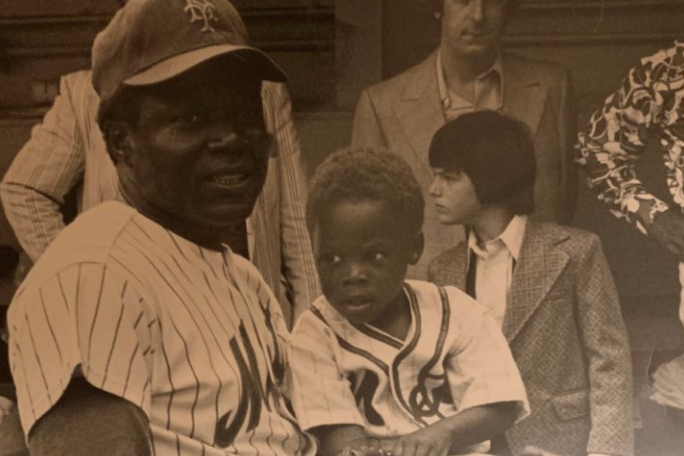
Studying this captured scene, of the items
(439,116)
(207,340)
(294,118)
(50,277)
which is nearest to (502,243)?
(439,116)

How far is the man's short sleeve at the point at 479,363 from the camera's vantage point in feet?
8.50

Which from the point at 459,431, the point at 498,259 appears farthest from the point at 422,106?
the point at 459,431

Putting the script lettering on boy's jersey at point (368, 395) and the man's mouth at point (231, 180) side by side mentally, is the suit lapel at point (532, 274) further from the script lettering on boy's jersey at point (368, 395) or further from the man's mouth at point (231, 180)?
the man's mouth at point (231, 180)

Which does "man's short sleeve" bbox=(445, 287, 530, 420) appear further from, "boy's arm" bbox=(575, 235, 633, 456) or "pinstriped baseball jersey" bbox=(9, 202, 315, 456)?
"pinstriped baseball jersey" bbox=(9, 202, 315, 456)

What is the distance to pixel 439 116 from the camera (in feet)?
8.80

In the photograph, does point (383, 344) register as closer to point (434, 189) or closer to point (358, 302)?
point (358, 302)

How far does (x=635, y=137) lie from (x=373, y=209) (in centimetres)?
68

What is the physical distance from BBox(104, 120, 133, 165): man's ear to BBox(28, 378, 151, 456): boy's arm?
512 mm

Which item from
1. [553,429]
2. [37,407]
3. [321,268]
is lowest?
[553,429]

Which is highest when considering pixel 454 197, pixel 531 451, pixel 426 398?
pixel 454 197

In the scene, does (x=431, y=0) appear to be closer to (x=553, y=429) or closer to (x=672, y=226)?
(x=672, y=226)

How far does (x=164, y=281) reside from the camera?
2.45 metres

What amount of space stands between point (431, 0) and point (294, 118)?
43 cm

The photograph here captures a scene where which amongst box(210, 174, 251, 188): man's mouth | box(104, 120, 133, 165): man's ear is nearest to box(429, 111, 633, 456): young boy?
box(210, 174, 251, 188): man's mouth
